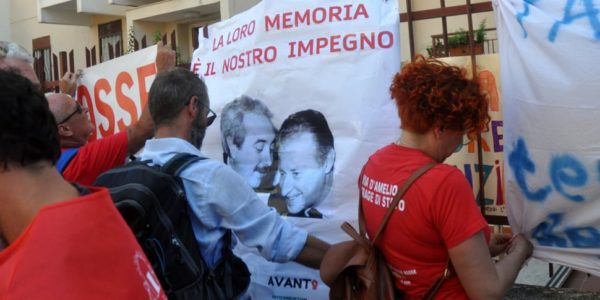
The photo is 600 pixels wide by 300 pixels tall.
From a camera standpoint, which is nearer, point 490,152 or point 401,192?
point 401,192

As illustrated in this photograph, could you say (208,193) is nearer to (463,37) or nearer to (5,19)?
(463,37)

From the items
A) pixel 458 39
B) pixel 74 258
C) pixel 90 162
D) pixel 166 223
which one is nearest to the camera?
pixel 74 258

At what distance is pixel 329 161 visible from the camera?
2756 mm

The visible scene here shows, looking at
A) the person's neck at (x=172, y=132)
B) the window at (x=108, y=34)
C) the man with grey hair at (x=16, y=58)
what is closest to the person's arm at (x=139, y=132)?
the man with grey hair at (x=16, y=58)

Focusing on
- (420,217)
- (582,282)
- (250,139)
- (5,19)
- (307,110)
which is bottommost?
(582,282)

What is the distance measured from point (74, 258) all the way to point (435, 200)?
106 centimetres

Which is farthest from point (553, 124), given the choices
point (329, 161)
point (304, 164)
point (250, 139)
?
point (250, 139)

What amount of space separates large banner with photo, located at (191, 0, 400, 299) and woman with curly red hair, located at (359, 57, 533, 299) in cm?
43

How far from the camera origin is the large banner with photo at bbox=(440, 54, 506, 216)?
272cm

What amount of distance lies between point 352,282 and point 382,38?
945 millimetres

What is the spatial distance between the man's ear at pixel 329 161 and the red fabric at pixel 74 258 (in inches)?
52.6

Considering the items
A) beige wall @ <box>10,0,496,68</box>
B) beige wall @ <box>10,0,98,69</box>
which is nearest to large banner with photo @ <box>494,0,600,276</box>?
beige wall @ <box>10,0,496,68</box>

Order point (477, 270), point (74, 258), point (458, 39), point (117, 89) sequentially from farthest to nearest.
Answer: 1. point (458, 39)
2. point (117, 89)
3. point (477, 270)
4. point (74, 258)

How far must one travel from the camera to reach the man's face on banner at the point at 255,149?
9.70 feet
